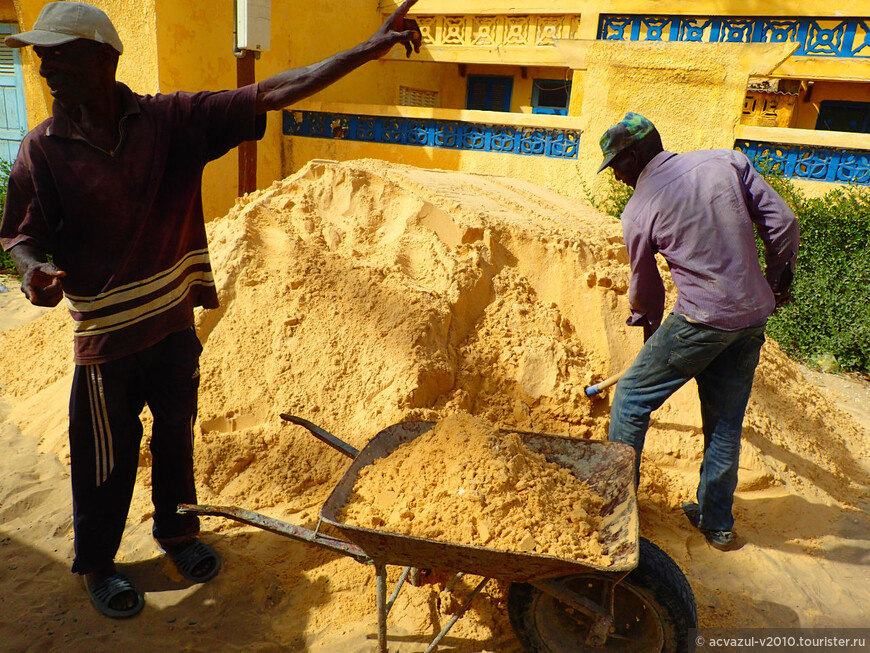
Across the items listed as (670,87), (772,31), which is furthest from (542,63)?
(772,31)

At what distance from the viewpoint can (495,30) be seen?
340 inches

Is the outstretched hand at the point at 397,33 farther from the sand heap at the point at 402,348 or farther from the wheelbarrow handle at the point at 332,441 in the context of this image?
the sand heap at the point at 402,348

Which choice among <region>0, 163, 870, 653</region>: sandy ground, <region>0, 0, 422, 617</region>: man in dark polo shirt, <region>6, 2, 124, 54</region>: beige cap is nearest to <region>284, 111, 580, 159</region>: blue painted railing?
<region>0, 163, 870, 653</region>: sandy ground

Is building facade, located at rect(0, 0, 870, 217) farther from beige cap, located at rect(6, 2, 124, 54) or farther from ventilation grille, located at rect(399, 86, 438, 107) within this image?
beige cap, located at rect(6, 2, 124, 54)

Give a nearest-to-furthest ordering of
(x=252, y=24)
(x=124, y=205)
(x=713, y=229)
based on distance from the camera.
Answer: (x=124, y=205) → (x=713, y=229) → (x=252, y=24)

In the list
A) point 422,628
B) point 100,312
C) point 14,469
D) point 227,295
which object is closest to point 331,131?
point 227,295

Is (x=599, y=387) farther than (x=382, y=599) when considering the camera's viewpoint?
Yes

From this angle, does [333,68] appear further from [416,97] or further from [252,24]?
[416,97]

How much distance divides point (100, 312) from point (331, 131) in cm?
606

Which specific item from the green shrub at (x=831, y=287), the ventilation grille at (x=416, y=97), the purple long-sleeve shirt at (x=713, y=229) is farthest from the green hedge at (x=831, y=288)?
the ventilation grille at (x=416, y=97)

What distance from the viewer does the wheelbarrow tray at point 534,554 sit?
1.75m

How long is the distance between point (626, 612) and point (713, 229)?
147cm

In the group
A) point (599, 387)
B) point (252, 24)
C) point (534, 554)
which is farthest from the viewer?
point (252, 24)

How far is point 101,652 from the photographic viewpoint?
219 cm
